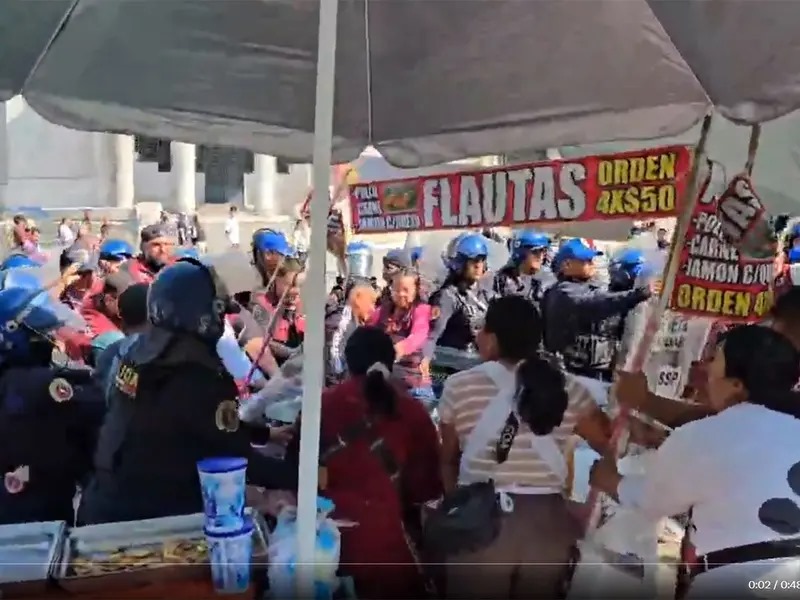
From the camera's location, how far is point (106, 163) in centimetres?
2836

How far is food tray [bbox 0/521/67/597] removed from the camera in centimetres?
276

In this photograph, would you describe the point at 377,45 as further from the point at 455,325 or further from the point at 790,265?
the point at 790,265

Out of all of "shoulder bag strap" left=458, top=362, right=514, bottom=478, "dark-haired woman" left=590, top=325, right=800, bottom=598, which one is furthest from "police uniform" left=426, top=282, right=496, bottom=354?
"dark-haired woman" left=590, top=325, right=800, bottom=598

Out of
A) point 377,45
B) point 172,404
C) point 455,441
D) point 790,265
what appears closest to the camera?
point 172,404

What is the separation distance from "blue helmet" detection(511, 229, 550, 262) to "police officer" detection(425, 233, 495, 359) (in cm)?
80

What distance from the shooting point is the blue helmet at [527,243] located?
26.3 ft

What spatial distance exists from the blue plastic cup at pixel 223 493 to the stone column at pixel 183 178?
28.1m

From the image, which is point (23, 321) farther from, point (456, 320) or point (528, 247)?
point (528, 247)

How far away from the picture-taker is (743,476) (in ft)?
8.71

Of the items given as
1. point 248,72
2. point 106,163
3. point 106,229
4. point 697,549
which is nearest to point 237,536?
point 697,549

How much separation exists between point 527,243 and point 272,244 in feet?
8.11

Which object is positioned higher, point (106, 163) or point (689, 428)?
point (106, 163)

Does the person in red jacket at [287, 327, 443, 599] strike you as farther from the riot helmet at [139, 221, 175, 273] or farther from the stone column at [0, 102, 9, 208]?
the stone column at [0, 102, 9, 208]

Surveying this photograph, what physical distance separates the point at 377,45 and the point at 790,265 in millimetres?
5740
